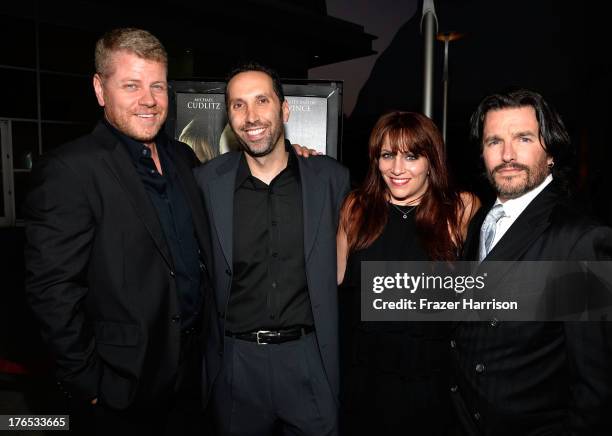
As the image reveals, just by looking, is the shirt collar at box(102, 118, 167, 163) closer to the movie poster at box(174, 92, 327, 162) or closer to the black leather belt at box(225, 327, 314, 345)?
the black leather belt at box(225, 327, 314, 345)

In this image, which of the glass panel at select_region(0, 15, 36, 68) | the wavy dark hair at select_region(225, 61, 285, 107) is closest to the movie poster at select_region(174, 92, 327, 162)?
the wavy dark hair at select_region(225, 61, 285, 107)

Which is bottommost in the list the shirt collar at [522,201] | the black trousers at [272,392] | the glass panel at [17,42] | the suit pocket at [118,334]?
the black trousers at [272,392]

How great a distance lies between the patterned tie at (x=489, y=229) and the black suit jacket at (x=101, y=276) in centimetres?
136

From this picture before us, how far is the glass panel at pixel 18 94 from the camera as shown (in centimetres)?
1020

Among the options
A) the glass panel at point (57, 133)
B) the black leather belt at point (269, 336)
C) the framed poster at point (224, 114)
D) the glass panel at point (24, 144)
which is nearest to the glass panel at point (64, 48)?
the glass panel at point (57, 133)

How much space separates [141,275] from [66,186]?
46 cm

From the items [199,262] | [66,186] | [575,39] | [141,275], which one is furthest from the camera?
[575,39]

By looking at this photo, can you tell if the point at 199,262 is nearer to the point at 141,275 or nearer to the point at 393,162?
the point at 141,275

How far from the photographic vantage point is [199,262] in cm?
211

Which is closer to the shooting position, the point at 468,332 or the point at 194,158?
the point at 468,332

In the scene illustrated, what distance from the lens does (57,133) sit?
11195mm

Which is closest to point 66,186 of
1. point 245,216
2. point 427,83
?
point 245,216

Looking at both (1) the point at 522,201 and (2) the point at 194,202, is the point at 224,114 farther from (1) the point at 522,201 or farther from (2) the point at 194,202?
(1) the point at 522,201

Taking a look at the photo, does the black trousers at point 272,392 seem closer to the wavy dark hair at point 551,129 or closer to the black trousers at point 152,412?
the black trousers at point 152,412
